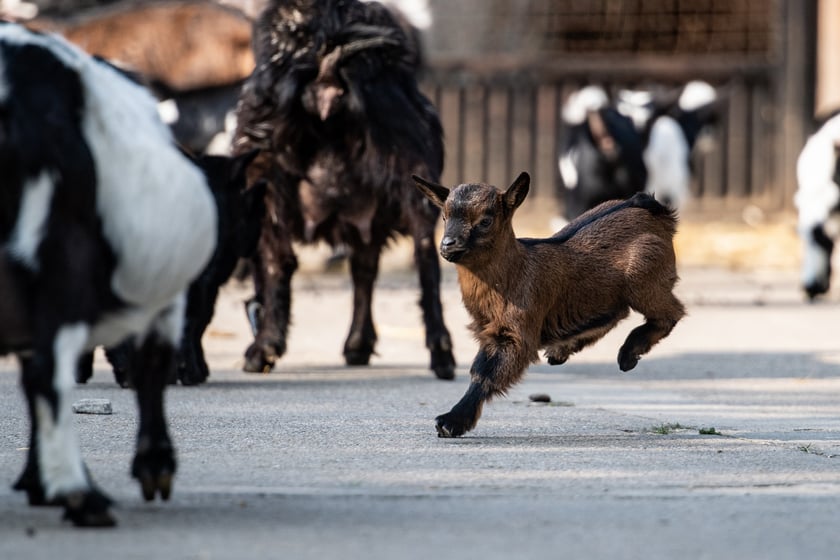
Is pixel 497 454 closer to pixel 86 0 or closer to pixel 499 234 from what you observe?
pixel 499 234

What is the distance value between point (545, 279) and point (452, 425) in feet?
2.58

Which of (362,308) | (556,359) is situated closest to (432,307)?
(362,308)

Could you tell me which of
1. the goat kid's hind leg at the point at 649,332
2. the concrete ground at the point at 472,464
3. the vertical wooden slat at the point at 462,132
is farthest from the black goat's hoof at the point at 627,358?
the vertical wooden slat at the point at 462,132

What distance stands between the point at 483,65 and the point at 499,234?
13.0 m

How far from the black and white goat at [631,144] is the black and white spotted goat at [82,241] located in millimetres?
9062

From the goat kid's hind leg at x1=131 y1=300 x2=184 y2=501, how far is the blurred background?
13.6 metres

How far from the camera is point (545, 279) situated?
6660 millimetres

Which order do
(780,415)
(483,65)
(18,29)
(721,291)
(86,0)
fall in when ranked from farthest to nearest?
(483,65)
(86,0)
(721,291)
(780,415)
(18,29)

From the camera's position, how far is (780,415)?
7.14 m

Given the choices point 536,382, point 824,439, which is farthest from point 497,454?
point 536,382

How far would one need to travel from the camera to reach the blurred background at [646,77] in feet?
63.4

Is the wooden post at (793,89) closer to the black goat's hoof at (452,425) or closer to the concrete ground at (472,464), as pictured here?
the concrete ground at (472,464)

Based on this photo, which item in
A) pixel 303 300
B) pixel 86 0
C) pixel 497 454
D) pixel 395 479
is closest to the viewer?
Result: pixel 395 479

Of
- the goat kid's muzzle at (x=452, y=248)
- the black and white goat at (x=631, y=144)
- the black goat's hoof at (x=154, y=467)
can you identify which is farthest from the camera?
the black and white goat at (x=631, y=144)
